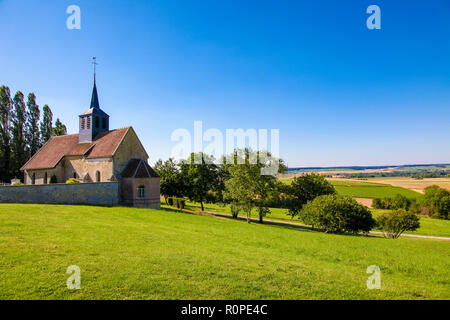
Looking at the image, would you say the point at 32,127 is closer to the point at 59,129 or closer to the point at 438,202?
the point at 59,129

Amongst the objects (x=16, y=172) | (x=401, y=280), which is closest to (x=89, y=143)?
(x=16, y=172)

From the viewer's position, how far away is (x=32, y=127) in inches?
1837

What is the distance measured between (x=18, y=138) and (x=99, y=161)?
25085 mm

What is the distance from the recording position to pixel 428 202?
2431 inches

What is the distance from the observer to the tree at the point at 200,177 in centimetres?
4516

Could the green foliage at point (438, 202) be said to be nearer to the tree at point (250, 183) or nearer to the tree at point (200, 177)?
the tree at point (250, 183)

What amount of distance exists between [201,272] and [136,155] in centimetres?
2927

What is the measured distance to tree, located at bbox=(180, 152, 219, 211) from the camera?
45.2 meters

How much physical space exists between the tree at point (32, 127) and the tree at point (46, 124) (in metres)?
0.88

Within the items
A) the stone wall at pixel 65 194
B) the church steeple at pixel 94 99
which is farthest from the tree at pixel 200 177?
the church steeple at pixel 94 99

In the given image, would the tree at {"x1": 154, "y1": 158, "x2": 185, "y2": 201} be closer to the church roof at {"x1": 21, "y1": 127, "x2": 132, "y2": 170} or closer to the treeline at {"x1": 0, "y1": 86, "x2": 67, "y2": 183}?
the church roof at {"x1": 21, "y1": 127, "x2": 132, "y2": 170}

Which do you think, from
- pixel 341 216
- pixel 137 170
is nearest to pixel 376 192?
pixel 341 216
